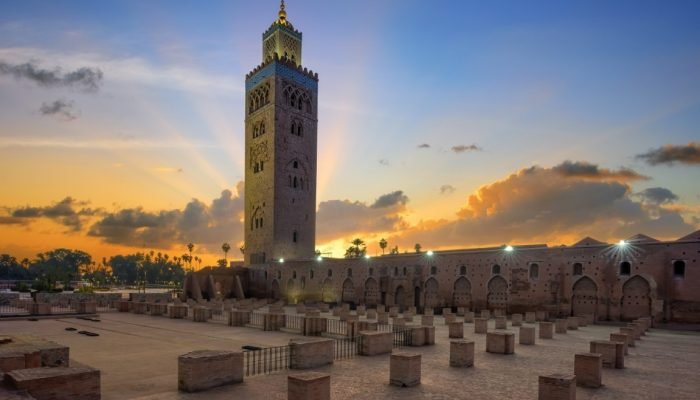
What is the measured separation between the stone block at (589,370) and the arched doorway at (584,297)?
59.8 feet

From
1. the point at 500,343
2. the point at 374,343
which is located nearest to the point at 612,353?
the point at 500,343

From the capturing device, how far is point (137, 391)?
903cm

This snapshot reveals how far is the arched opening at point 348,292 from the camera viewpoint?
3969cm

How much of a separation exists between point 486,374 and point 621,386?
9.16 ft

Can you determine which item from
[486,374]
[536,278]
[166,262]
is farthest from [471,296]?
[166,262]

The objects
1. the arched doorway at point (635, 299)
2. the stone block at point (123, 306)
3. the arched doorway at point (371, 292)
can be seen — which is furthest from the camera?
the arched doorway at point (371, 292)

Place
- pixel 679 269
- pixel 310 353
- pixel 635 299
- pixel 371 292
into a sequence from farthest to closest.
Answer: pixel 371 292
pixel 635 299
pixel 679 269
pixel 310 353

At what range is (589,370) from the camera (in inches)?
391

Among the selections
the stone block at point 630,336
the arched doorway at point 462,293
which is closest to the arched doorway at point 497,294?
the arched doorway at point 462,293

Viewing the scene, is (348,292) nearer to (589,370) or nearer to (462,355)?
(462,355)

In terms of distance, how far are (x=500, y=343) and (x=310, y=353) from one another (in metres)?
6.06

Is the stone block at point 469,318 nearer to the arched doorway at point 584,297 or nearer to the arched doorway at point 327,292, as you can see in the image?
the arched doorway at point 584,297

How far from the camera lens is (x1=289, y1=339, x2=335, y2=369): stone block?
11195 mm

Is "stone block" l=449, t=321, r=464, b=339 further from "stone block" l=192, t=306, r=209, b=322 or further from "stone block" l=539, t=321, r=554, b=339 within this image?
"stone block" l=192, t=306, r=209, b=322
